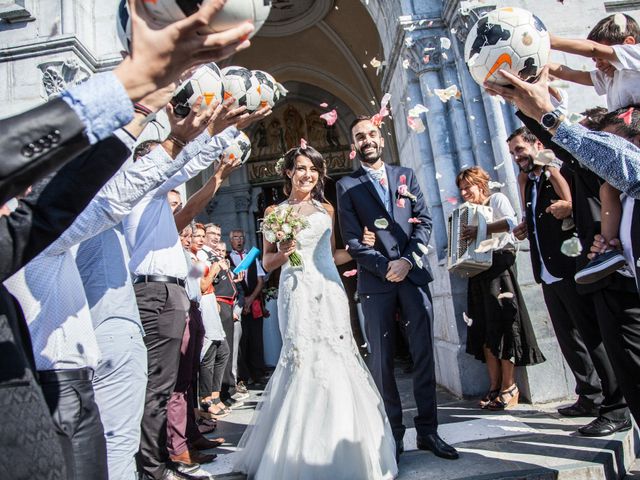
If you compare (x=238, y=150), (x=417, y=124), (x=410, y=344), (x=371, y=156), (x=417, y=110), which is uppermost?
(x=417, y=110)

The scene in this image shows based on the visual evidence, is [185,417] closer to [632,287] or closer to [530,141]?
[632,287]

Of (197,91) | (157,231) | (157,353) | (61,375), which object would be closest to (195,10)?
A: (61,375)

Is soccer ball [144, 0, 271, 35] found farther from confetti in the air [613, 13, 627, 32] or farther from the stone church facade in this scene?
the stone church facade

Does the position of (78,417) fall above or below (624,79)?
below

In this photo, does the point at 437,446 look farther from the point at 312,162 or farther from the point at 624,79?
the point at 624,79

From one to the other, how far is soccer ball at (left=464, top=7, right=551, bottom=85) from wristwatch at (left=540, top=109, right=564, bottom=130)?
31cm

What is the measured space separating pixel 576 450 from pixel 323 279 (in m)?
1.98

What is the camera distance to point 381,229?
11.9ft

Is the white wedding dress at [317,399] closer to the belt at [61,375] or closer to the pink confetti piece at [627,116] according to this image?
the belt at [61,375]

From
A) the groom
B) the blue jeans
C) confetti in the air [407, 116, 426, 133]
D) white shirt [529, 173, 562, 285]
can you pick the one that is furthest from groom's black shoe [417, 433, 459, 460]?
confetti in the air [407, 116, 426, 133]

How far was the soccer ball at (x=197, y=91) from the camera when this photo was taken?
2.62 meters

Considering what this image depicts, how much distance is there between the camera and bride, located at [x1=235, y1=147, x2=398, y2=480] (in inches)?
114

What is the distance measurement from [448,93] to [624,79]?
271 cm

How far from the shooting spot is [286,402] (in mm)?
3170
